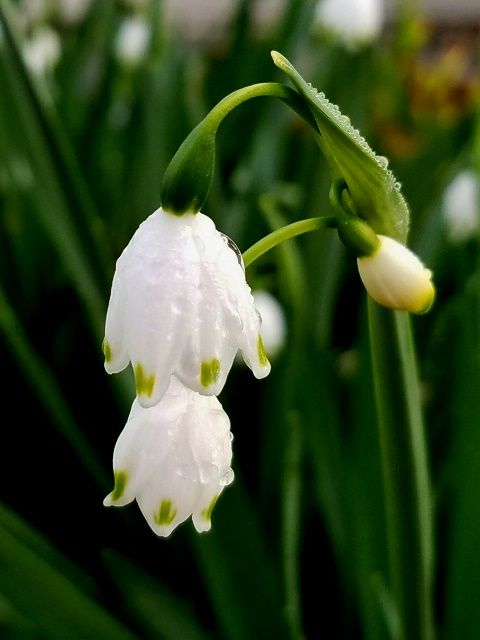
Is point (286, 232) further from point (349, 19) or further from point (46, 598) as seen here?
point (349, 19)

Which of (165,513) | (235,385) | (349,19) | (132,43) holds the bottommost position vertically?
(165,513)

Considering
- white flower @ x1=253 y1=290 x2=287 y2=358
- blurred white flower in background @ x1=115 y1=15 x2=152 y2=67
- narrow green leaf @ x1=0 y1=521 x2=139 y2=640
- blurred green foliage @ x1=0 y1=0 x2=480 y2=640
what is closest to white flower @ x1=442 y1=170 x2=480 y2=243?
blurred green foliage @ x1=0 y1=0 x2=480 y2=640

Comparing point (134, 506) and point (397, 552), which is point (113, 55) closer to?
point (134, 506)

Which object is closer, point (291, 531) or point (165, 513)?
point (165, 513)

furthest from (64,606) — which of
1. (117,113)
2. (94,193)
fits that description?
(117,113)

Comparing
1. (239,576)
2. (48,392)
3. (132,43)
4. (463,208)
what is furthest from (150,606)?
(132,43)

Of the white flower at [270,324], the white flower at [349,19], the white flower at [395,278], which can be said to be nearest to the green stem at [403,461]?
the white flower at [395,278]
